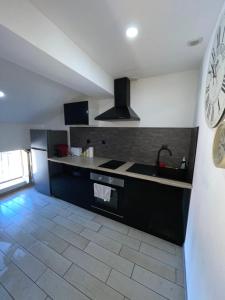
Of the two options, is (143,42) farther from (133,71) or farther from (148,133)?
(148,133)

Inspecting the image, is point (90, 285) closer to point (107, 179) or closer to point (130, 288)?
point (130, 288)

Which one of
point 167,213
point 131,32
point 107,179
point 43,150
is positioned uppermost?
point 131,32

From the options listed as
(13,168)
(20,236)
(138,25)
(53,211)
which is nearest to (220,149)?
(138,25)

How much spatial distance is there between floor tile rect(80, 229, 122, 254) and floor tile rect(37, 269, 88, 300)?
0.56 m

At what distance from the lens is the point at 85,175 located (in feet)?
7.66

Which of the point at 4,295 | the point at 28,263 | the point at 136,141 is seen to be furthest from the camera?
the point at 136,141

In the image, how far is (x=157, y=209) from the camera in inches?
71.1

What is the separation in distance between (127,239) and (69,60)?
236 cm

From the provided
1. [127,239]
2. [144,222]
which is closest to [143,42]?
[144,222]

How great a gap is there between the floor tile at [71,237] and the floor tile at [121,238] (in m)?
0.30

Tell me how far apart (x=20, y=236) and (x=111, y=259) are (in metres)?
1.36

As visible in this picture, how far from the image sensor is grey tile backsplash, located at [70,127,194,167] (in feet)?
6.89

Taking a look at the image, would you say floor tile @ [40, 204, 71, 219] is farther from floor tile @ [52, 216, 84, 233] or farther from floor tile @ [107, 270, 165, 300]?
floor tile @ [107, 270, 165, 300]

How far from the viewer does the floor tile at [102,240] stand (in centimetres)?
175
